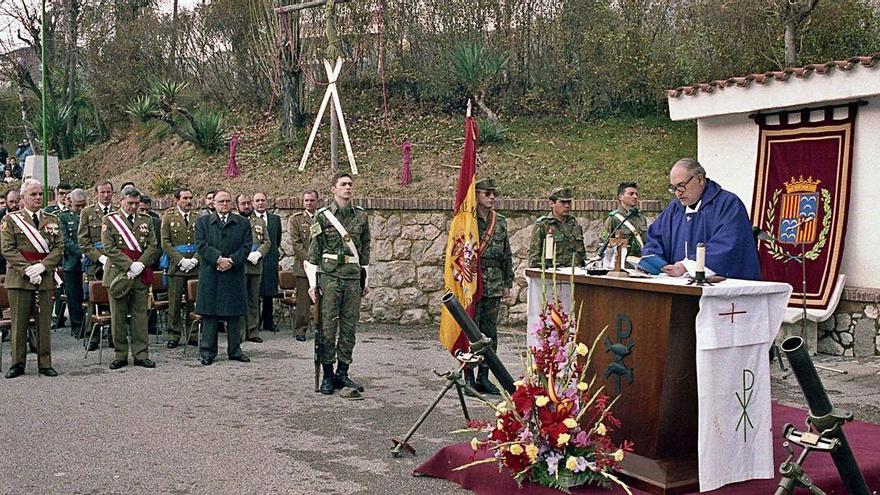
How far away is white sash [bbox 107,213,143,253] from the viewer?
9.88 m

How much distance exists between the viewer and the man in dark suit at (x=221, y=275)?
9.99 metres

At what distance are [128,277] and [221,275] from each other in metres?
0.98

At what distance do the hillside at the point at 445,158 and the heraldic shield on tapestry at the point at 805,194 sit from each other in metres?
2.93

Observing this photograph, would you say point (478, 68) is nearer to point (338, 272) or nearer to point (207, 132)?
point (207, 132)

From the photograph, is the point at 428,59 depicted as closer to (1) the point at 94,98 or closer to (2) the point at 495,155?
(2) the point at 495,155

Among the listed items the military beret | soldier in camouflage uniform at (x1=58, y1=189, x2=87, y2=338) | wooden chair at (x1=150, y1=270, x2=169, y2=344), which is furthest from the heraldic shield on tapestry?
soldier in camouflage uniform at (x1=58, y1=189, x2=87, y2=338)

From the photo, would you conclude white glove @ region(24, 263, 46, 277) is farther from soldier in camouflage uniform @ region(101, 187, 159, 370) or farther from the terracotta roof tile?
the terracotta roof tile

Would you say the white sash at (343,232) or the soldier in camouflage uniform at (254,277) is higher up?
the white sash at (343,232)

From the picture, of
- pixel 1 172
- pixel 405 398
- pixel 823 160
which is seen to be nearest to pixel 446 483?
pixel 405 398

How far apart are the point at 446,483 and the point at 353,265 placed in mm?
2973

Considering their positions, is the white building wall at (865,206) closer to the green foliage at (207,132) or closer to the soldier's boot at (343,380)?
the soldier's boot at (343,380)

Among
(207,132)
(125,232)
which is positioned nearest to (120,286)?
(125,232)

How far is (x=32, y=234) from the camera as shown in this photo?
9188 millimetres

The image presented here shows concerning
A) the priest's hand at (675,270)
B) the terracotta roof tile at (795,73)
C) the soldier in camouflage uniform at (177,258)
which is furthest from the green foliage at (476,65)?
the priest's hand at (675,270)
